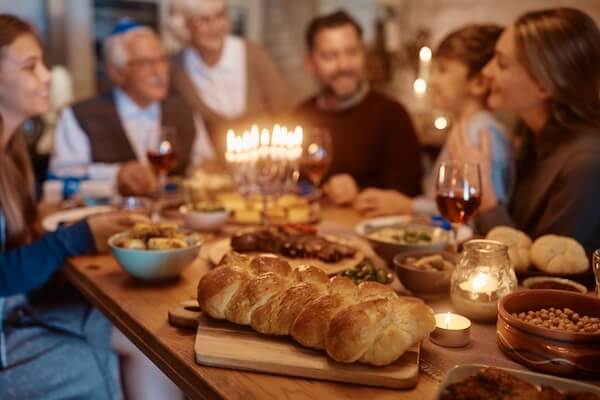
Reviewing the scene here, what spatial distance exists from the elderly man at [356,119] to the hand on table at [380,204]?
2.55 ft

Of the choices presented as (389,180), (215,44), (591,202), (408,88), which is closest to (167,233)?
(591,202)

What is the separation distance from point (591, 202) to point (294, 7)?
414 cm

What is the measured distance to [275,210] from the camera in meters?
2.10

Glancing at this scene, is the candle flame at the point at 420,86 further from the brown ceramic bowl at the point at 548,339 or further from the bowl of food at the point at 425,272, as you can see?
the brown ceramic bowl at the point at 548,339

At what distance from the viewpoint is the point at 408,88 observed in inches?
206

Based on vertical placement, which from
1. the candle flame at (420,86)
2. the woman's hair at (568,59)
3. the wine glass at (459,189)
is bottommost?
the wine glass at (459,189)

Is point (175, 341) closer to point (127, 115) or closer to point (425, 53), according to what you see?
point (127, 115)

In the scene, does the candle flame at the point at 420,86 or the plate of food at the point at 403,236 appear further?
the candle flame at the point at 420,86

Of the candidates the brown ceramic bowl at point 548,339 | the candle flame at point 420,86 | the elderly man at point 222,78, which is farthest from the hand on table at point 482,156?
the candle flame at point 420,86

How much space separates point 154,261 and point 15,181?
882 millimetres

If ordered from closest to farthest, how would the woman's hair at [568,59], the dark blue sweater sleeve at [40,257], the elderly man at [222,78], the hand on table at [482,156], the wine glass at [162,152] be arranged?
1. the dark blue sweater sleeve at [40,257]
2. the woman's hair at [568,59]
3. the hand on table at [482,156]
4. the wine glass at [162,152]
5. the elderly man at [222,78]

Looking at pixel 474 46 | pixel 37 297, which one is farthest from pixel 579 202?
pixel 37 297

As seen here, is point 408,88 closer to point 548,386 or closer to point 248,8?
point 248,8

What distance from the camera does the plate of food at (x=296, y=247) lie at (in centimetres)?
151
